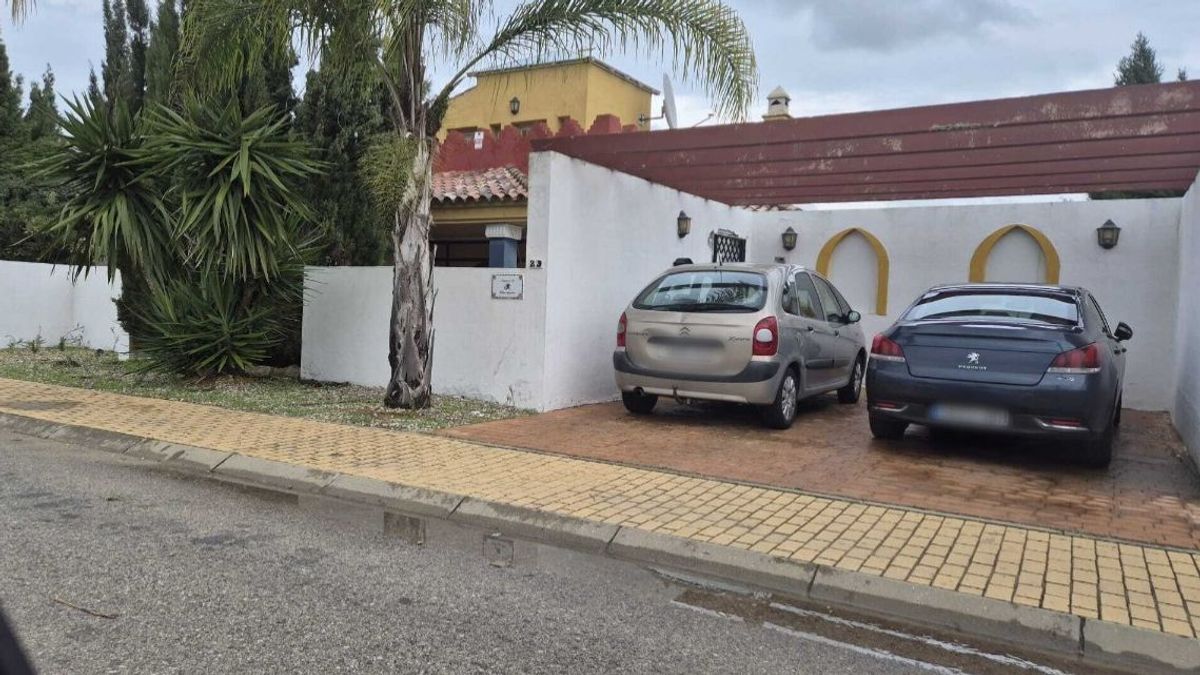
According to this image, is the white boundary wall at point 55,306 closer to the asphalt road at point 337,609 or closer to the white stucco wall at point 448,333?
the white stucco wall at point 448,333

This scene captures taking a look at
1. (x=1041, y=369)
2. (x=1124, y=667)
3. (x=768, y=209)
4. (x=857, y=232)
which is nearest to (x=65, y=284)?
(x=768, y=209)

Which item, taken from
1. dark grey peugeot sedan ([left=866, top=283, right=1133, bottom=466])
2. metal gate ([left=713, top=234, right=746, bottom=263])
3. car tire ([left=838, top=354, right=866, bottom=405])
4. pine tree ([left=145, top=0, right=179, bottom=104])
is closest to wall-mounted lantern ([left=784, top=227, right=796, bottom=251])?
metal gate ([left=713, top=234, right=746, bottom=263])

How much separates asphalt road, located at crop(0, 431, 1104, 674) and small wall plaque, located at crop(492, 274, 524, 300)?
4.38 metres

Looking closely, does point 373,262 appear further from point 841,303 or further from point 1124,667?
point 1124,667

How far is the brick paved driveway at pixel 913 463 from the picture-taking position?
5.54 meters

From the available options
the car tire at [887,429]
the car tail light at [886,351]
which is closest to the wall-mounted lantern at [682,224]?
the car tire at [887,429]

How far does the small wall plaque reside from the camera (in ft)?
30.2

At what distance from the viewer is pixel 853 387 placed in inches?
407

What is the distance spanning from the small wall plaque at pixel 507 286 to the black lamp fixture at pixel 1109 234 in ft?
24.8

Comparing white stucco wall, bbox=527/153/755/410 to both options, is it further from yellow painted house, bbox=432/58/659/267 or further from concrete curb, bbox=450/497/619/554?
concrete curb, bbox=450/497/619/554

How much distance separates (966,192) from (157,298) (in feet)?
34.3

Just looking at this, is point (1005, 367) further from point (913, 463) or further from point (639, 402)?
point (639, 402)

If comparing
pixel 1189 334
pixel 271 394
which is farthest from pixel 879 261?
pixel 271 394

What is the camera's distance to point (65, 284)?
16781 mm
